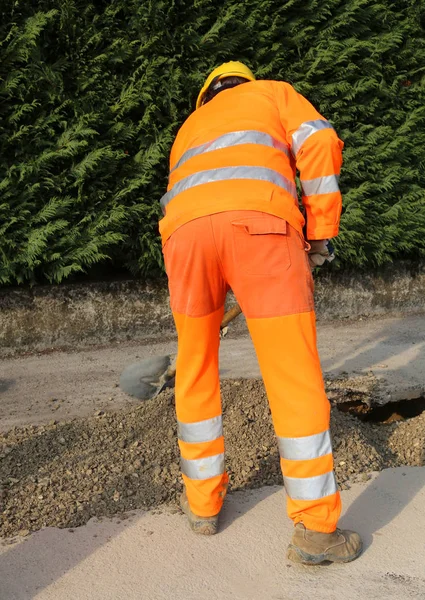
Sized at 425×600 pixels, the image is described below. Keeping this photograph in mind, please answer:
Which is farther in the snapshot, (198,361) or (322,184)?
(198,361)

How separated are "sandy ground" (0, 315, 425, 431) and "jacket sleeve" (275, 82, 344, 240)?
2188mm

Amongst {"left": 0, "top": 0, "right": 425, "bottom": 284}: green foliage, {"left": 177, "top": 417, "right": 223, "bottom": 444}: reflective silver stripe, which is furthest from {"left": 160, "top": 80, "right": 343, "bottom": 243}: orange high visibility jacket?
{"left": 0, "top": 0, "right": 425, "bottom": 284}: green foliage

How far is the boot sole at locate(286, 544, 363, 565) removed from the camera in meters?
3.02

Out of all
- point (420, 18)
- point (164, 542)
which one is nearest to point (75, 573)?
point (164, 542)

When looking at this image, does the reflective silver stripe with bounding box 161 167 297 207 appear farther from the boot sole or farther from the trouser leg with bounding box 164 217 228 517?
the boot sole

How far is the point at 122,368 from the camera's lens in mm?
5738

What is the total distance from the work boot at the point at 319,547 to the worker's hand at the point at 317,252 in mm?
1102

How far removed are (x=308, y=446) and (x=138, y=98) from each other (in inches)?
149

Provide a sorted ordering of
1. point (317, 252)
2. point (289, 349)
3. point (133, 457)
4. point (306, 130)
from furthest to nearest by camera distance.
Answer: point (133, 457) → point (317, 252) → point (306, 130) → point (289, 349)

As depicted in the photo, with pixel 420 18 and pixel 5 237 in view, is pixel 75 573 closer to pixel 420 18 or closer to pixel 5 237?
pixel 5 237

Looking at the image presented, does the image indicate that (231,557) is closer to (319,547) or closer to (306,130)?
(319,547)

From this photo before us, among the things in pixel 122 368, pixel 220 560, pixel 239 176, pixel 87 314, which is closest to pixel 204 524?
pixel 220 560

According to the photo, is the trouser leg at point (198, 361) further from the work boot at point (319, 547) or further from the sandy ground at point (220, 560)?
the work boot at point (319, 547)

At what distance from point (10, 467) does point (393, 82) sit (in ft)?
15.9
